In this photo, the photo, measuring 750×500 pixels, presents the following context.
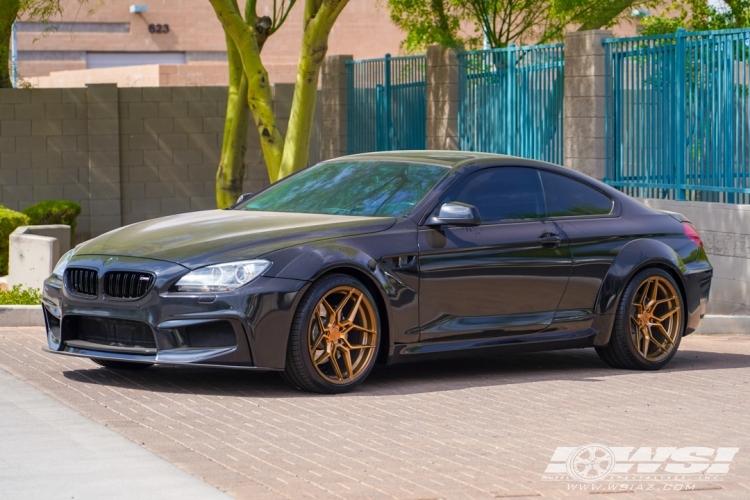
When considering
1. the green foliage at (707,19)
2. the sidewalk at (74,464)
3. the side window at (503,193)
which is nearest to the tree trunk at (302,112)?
the side window at (503,193)

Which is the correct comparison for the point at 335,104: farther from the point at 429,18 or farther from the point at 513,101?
the point at 513,101

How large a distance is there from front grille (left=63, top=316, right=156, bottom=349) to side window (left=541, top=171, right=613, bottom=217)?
3.12m

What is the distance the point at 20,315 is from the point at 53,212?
8.95 m

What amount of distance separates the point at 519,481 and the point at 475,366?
3830mm

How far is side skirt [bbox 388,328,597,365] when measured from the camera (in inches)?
342

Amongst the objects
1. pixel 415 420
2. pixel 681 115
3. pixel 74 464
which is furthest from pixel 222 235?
pixel 681 115

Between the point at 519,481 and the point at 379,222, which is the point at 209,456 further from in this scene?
the point at 379,222

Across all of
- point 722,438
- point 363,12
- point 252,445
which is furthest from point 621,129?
point 363,12

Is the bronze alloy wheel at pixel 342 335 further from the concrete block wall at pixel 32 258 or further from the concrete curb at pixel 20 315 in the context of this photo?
the concrete block wall at pixel 32 258

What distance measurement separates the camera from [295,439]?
699 centimetres

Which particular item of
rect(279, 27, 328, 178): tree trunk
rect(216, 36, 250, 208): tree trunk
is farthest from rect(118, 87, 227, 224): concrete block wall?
rect(279, 27, 328, 178): tree trunk

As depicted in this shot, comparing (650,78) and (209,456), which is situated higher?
(650,78)

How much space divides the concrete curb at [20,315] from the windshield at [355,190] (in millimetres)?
3112

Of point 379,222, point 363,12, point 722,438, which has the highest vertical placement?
point 363,12
